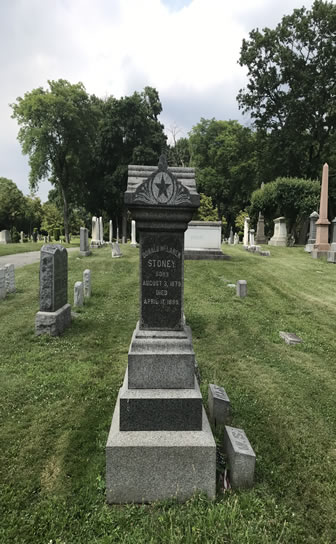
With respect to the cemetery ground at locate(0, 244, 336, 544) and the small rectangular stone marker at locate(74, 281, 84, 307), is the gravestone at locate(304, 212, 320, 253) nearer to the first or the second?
the cemetery ground at locate(0, 244, 336, 544)

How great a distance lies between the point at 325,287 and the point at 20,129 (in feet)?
110

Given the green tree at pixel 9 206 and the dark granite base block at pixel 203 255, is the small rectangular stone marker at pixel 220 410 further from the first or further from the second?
the green tree at pixel 9 206

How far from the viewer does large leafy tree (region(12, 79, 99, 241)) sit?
3119 cm

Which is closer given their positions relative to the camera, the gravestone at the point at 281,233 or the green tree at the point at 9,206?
the gravestone at the point at 281,233

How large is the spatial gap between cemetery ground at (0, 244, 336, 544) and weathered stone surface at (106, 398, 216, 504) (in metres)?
0.11

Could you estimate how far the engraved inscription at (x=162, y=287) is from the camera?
3.51 metres

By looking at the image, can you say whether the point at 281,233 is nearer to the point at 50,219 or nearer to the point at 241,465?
the point at 241,465

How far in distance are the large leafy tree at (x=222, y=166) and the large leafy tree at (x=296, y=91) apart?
20.5 feet

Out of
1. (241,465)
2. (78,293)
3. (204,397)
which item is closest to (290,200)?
(78,293)

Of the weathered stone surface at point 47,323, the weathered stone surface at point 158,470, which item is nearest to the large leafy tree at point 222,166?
the weathered stone surface at point 47,323

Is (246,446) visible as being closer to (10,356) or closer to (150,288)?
(150,288)

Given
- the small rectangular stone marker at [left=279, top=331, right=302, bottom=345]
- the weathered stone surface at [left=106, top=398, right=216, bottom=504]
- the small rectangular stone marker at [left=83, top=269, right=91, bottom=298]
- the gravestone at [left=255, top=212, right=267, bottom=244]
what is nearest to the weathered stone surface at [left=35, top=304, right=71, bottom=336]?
the small rectangular stone marker at [left=83, top=269, right=91, bottom=298]

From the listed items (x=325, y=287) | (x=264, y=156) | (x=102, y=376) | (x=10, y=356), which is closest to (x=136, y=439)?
(x=102, y=376)

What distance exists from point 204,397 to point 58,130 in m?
34.3
